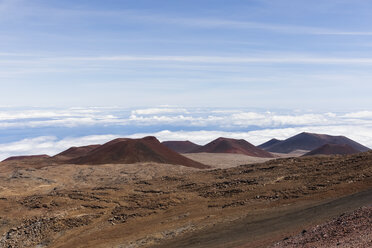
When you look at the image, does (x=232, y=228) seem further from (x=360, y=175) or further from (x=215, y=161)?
(x=215, y=161)

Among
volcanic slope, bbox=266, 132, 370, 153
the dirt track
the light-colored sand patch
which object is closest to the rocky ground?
the dirt track

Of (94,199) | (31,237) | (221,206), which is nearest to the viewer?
(31,237)

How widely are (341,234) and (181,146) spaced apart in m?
141

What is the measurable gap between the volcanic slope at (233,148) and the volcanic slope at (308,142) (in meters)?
30.0

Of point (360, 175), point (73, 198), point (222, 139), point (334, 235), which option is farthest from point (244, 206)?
point (222, 139)

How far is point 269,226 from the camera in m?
26.2

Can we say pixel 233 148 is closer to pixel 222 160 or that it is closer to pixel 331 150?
pixel 331 150

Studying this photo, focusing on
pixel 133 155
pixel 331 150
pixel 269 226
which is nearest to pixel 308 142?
pixel 331 150

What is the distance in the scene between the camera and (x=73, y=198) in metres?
39.5

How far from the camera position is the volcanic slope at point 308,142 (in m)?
170

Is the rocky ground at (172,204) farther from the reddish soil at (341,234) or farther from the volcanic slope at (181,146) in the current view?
the volcanic slope at (181,146)

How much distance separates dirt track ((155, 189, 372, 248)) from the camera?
24188 mm

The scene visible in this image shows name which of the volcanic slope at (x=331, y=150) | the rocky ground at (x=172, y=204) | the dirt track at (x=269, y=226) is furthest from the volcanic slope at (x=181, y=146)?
the dirt track at (x=269, y=226)

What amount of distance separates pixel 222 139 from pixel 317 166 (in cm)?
9911
